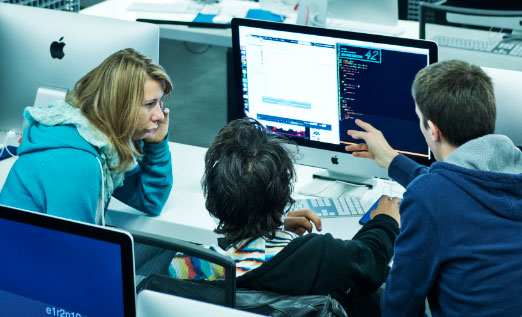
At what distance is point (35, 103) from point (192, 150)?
57cm

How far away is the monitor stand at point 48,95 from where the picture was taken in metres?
2.19

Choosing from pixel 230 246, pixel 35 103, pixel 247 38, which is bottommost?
pixel 230 246

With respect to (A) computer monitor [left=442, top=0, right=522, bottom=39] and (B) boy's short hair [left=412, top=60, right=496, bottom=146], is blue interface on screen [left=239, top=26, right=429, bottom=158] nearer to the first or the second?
(B) boy's short hair [left=412, top=60, right=496, bottom=146]

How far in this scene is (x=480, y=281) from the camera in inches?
56.2

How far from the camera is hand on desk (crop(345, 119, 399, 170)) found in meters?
1.97

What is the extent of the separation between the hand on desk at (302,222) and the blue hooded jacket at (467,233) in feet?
1.22

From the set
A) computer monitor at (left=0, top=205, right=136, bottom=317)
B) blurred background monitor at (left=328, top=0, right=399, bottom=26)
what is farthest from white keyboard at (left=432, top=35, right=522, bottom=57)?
computer monitor at (left=0, top=205, right=136, bottom=317)

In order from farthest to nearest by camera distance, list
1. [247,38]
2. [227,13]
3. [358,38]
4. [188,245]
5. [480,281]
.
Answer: [227,13], [247,38], [358,38], [480,281], [188,245]

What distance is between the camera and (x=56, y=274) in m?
1.11

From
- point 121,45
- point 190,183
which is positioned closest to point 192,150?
point 190,183

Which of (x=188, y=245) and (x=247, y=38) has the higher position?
(x=247, y=38)

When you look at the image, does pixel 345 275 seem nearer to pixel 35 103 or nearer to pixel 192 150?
pixel 192 150

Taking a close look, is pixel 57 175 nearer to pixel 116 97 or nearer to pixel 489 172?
pixel 116 97

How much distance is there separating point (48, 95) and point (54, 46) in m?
0.16
